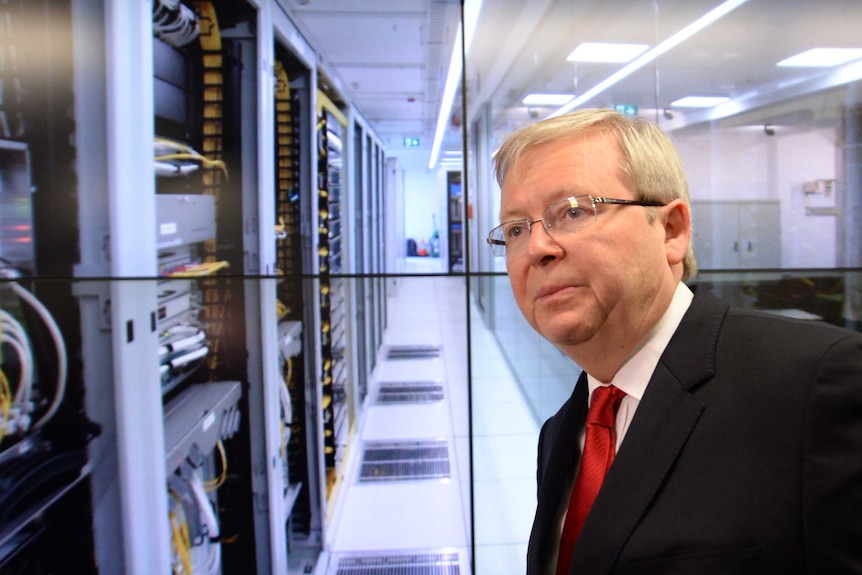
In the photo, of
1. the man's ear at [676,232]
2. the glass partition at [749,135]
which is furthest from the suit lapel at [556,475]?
the glass partition at [749,135]

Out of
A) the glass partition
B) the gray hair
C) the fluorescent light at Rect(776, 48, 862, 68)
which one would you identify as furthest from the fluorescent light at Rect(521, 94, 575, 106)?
the gray hair

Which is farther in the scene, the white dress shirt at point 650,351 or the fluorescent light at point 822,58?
the fluorescent light at point 822,58

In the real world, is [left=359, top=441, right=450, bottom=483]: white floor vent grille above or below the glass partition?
below

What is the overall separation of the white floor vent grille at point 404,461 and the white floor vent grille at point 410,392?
23 centimetres

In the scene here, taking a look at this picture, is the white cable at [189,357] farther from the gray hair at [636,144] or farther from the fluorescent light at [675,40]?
the fluorescent light at [675,40]

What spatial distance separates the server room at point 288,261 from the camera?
1.76 m

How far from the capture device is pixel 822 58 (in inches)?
80.6

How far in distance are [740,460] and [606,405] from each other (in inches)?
10.5

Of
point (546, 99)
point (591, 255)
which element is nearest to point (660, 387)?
point (591, 255)

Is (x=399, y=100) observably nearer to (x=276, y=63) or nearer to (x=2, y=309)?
(x=276, y=63)

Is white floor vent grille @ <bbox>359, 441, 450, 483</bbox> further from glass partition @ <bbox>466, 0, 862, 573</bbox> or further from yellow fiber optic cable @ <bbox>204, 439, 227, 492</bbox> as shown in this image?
yellow fiber optic cable @ <bbox>204, 439, 227, 492</bbox>

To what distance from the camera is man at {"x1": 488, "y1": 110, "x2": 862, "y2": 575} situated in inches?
24.5

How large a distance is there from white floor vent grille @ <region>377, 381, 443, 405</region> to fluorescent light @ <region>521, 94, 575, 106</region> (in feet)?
5.65

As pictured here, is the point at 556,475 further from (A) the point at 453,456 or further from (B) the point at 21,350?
(B) the point at 21,350
